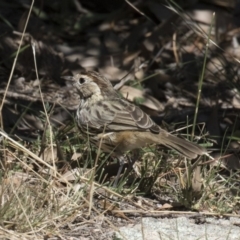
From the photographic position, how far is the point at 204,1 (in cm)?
1070

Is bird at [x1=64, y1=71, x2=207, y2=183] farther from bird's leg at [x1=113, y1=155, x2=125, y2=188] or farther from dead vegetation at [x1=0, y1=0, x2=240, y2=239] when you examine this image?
dead vegetation at [x1=0, y1=0, x2=240, y2=239]

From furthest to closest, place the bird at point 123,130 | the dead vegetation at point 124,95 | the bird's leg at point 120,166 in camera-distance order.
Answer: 1. the bird at point 123,130
2. the bird's leg at point 120,166
3. the dead vegetation at point 124,95

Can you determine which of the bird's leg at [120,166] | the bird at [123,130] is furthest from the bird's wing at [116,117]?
the bird's leg at [120,166]

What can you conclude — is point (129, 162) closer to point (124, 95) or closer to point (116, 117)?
point (116, 117)

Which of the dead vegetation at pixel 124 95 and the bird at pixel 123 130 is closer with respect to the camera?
the dead vegetation at pixel 124 95

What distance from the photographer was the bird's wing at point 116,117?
735 cm

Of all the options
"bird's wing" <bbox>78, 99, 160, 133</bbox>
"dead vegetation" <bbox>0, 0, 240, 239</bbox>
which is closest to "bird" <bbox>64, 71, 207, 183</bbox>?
"bird's wing" <bbox>78, 99, 160, 133</bbox>

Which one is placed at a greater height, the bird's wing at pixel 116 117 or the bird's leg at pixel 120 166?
the bird's wing at pixel 116 117

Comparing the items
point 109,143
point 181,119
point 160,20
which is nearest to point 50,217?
point 109,143

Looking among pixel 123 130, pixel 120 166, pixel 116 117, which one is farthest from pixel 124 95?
pixel 120 166

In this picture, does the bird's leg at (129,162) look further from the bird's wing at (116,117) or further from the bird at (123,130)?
the bird's wing at (116,117)

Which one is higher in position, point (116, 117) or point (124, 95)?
point (116, 117)

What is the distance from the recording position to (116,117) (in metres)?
7.50

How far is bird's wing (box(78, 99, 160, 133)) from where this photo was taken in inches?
289
